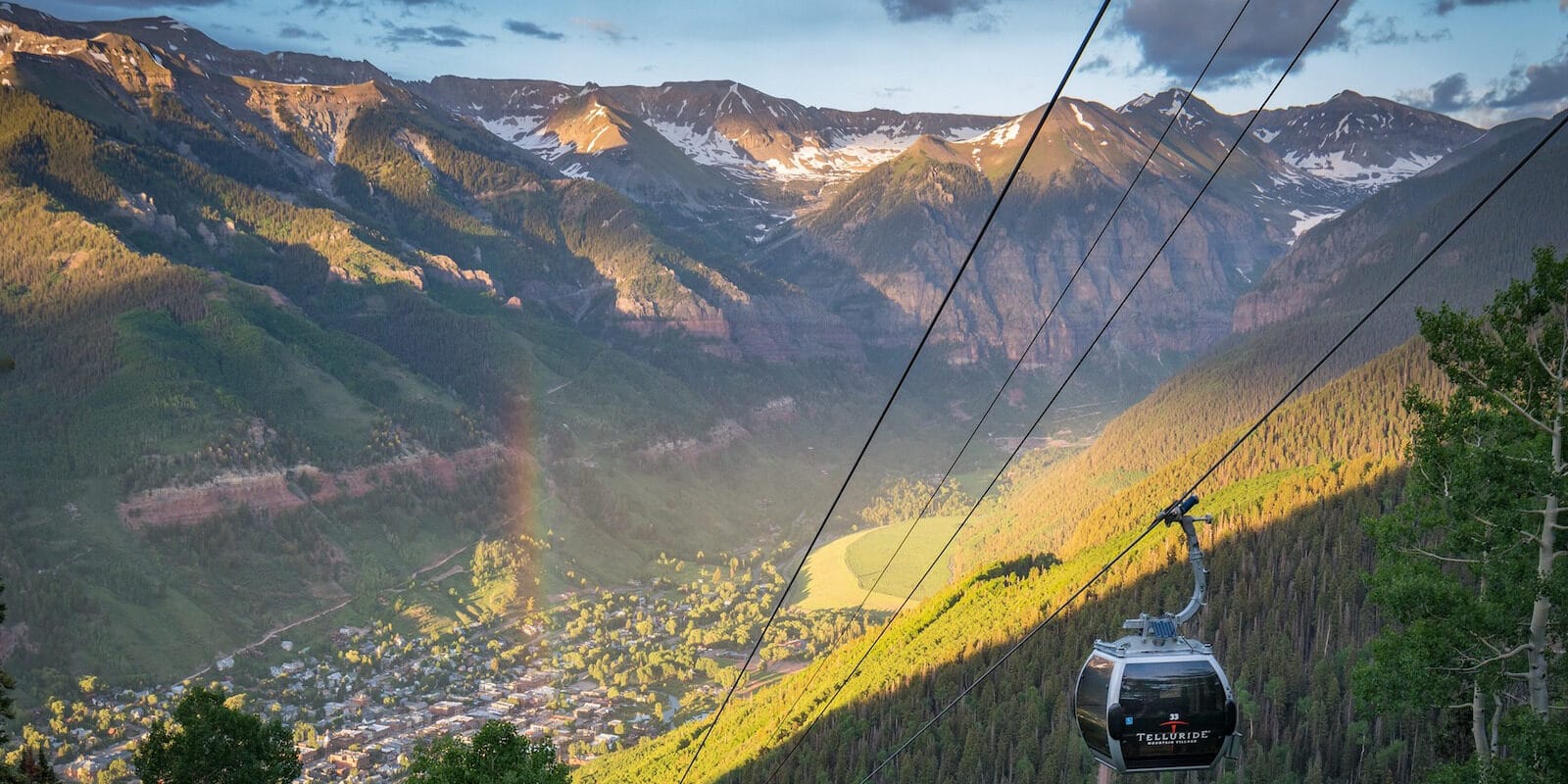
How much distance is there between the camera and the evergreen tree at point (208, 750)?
49.7m

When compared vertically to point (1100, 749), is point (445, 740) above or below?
below

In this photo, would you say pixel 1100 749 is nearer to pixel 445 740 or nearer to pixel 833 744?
pixel 445 740

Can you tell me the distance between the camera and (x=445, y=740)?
56.7m

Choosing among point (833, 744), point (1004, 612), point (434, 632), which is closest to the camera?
point (833, 744)

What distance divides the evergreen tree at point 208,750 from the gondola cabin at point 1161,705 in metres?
37.9

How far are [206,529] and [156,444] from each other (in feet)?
52.6

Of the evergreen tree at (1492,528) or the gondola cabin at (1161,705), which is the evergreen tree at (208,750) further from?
the evergreen tree at (1492,528)

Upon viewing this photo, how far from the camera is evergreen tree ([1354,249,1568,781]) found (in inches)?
1315

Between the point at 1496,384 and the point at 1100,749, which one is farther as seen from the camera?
the point at 1496,384

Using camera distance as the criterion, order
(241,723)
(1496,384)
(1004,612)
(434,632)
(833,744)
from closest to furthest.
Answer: (1496,384)
(241,723)
(833,744)
(1004,612)
(434,632)

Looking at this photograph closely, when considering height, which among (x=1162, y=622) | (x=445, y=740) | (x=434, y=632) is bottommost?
(x=434, y=632)

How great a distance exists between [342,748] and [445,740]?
86288 millimetres

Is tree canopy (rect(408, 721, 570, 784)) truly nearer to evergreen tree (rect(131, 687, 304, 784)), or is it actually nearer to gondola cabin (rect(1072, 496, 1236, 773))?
evergreen tree (rect(131, 687, 304, 784))

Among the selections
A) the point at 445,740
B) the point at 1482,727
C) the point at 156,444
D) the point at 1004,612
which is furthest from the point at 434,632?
the point at 1482,727
